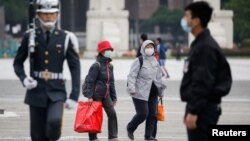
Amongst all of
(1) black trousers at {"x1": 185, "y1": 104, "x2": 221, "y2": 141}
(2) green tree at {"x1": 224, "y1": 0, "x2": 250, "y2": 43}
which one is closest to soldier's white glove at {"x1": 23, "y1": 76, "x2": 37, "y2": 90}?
(1) black trousers at {"x1": 185, "y1": 104, "x2": 221, "y2": 141}

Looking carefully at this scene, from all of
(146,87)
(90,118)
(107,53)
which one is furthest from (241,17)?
(90,118)

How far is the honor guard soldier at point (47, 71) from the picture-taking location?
1081 cm

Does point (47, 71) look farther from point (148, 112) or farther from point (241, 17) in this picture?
point (241, 17)

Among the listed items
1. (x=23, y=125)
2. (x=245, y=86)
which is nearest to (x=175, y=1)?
(x=245, y=86)

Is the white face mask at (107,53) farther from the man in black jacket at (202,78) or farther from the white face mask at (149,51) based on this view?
the man in black jacket at (202,78)

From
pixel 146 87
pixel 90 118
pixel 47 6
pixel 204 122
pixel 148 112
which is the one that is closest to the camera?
pixel 204 122

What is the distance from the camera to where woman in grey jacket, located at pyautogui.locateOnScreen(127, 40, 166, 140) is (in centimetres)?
1641

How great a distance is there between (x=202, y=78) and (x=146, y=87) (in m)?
7.05

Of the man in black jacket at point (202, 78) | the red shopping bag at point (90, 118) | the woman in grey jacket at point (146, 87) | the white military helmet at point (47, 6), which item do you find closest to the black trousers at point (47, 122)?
the white military helmet at point (47, 6)

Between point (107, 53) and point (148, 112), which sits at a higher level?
point (107, 53)

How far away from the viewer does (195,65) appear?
31.3 ft

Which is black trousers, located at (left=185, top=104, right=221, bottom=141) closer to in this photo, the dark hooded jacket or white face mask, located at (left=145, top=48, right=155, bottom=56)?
the dark hooded jacket

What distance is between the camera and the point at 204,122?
31.1 feet

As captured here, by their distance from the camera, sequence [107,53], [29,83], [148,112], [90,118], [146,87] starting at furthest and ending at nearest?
[148,112]
[146,87]
[107,53]
[90,118]
[29,83]
